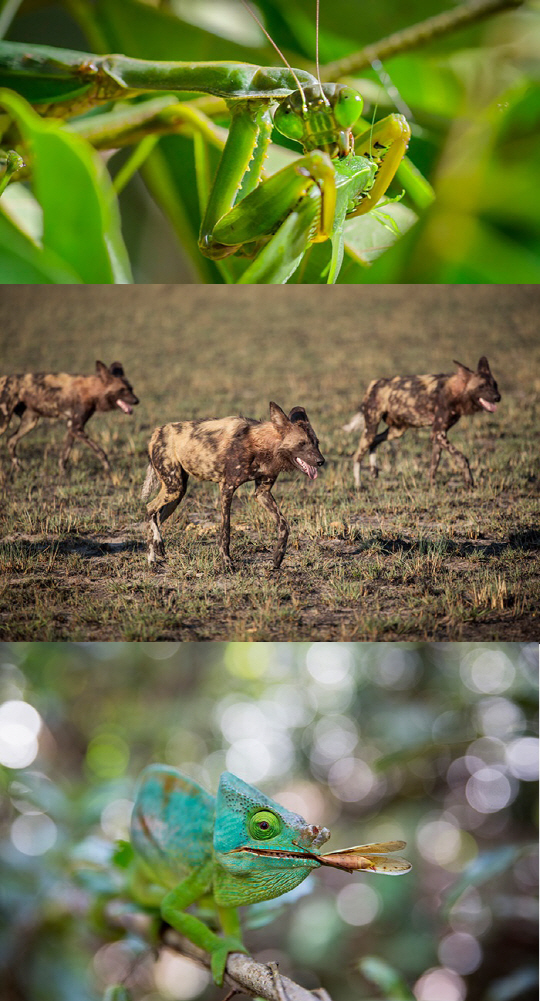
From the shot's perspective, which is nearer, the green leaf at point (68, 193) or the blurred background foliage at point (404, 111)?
the green leaf at point (68, 193)

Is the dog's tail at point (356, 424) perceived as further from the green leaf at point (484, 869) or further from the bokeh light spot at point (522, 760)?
the bokeh light spot at point (522, 760)

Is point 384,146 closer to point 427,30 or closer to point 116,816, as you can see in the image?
point 427,30

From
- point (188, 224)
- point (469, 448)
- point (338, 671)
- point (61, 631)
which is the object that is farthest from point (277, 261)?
point (338, 671)

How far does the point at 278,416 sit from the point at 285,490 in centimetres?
8

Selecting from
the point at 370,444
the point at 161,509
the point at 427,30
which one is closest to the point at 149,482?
the point at 161,509

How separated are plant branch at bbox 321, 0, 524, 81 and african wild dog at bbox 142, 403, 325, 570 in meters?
0.39

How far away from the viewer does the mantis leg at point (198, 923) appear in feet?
2.29

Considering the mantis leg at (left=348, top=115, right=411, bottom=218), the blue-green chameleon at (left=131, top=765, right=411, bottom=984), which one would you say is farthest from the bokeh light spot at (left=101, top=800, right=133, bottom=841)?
the mantis leg at (left=348, top=115, right=411, bottom=218)

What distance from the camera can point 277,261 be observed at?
2.17 feet

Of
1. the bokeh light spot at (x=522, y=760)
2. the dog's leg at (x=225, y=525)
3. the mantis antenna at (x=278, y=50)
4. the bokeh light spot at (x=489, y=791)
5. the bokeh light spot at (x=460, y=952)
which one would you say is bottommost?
the bokeh light spot at (x=460, y=952)

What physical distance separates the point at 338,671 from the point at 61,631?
3.67ft

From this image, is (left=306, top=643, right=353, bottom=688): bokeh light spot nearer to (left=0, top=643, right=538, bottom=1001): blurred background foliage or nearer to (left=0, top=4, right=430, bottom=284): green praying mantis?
(left=0, top=643, right=538, bottom=1001): blurred background foliage

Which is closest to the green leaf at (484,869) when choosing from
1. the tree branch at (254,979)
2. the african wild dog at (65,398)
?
the tree branch at (254,979)

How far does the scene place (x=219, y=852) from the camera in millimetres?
685
